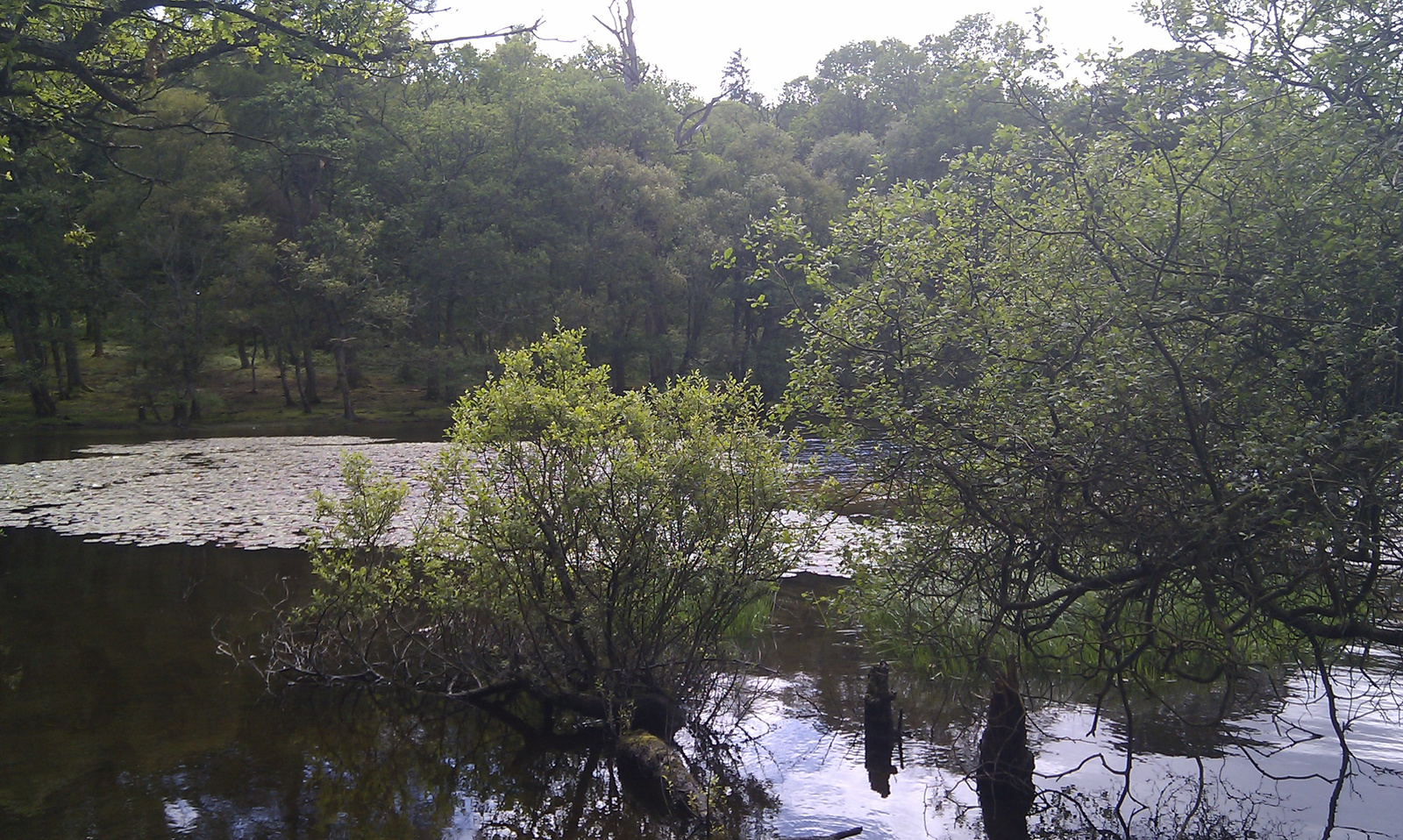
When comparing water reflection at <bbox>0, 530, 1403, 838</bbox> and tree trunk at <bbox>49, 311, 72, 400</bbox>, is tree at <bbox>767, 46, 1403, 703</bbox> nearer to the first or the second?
water reflection at <bbox>0, 530, 1403, 838</bbox>

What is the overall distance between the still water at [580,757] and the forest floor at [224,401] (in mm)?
27384

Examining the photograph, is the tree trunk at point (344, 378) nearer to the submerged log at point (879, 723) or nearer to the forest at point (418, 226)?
the forest at point (418, 226)

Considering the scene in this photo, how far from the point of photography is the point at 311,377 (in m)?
41.2

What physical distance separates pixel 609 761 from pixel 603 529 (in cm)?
185

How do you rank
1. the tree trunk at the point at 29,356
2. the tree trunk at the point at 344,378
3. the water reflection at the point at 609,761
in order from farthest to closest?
the tree trunk at the point at 344,378 → the tree trunk at the point at 29,356 → the water reflection at the point at 609,761

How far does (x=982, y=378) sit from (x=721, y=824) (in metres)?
3.51

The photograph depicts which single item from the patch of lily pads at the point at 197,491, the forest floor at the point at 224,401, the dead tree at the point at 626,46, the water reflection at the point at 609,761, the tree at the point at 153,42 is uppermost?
the dead tree at the point at 626,46

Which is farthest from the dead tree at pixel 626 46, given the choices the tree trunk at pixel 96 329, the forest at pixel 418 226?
the tree trunk at pixel 96 329

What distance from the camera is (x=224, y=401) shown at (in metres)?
41.4

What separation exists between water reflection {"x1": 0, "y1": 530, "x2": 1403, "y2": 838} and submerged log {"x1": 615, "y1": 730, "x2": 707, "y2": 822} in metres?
0.15

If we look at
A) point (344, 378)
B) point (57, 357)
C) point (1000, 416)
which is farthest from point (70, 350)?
point (1000, 416)

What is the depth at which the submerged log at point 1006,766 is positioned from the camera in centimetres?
711

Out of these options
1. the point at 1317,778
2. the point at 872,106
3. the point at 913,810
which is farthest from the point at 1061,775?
the point at 872,106

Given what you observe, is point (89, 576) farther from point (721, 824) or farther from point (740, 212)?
point (740, 212)
